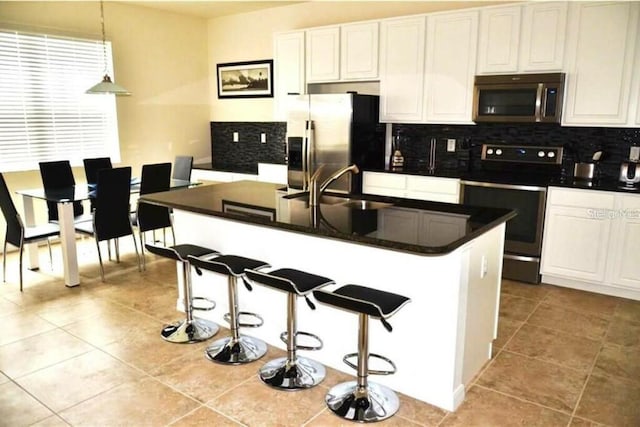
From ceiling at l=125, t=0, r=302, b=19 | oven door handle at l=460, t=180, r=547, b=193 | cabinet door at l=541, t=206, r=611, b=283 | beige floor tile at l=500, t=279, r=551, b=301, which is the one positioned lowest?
beige floor tile at l=500, t=279, r=551, b=301

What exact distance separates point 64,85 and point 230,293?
390 centimetres

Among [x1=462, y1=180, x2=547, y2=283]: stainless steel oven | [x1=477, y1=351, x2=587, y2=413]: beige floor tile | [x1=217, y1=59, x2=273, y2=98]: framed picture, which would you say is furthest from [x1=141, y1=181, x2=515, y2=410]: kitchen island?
[x1=217, y1=59, x2=273, y2=98]: framed picture

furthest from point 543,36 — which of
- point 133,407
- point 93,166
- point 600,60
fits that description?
point 93,166

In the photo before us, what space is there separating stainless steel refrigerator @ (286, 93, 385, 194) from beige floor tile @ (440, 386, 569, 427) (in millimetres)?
2802

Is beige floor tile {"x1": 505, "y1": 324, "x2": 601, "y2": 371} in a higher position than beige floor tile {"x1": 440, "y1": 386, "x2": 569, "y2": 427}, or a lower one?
higher

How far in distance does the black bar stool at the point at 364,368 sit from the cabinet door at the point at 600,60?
2.89 m

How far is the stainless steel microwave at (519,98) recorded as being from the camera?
13.6ft

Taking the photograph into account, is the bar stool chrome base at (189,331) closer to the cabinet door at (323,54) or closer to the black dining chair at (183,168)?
the black dining chair at (183,168)

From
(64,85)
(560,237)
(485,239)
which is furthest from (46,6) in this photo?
(560,237)

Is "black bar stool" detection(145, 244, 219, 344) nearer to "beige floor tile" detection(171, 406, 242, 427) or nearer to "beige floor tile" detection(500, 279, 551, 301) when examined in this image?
"beige floor tile" detection(171, 406, 242, 427)

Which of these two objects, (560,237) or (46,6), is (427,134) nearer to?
(560,237)

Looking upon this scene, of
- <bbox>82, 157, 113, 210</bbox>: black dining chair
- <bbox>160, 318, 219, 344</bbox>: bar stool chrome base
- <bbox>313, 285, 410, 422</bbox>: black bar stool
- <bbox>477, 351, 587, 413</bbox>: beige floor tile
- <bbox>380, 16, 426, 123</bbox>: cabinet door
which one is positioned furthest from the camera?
<bbox>82, 157, 113, 210</bbox>: black dining chair

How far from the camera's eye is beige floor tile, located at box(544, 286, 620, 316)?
12.4ft

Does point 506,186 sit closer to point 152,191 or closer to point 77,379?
point 152,191
